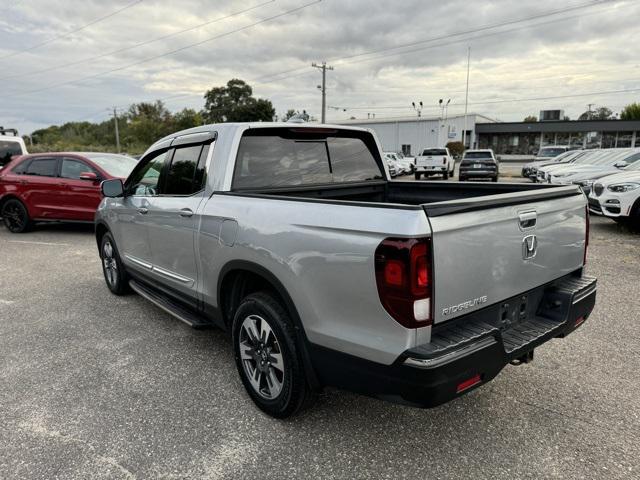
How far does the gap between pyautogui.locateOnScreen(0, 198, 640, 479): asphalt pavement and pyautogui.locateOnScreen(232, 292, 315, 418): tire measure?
0.54ft

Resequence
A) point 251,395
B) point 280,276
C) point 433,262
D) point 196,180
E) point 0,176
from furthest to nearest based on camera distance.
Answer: point 0,176, point 196,180, point 251,395, point 280,276, point 433,262

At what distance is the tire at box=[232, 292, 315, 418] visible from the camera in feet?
8.71

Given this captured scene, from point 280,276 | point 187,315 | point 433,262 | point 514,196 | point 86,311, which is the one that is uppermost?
point 514,196

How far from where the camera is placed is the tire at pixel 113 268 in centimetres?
526

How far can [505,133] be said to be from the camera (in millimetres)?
67000

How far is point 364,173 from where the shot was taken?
425 cm

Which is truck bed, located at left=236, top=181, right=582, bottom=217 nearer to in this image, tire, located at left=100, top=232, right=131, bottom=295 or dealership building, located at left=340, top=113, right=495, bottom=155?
tire, located at left=100, top=232, right=131, bottom=295

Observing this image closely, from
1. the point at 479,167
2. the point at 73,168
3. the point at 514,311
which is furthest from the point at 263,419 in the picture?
the point at 479,167

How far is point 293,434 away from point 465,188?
2.40 metres

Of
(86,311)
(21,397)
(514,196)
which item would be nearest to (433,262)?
(514,196)

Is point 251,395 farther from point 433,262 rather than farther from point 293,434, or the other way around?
point 433,262

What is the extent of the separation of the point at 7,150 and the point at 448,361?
1410 cm

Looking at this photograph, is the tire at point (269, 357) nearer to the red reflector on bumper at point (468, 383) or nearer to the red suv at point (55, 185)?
the red reflector on bumper at point (468, 383)

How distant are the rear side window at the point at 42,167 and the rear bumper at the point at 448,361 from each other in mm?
9565
